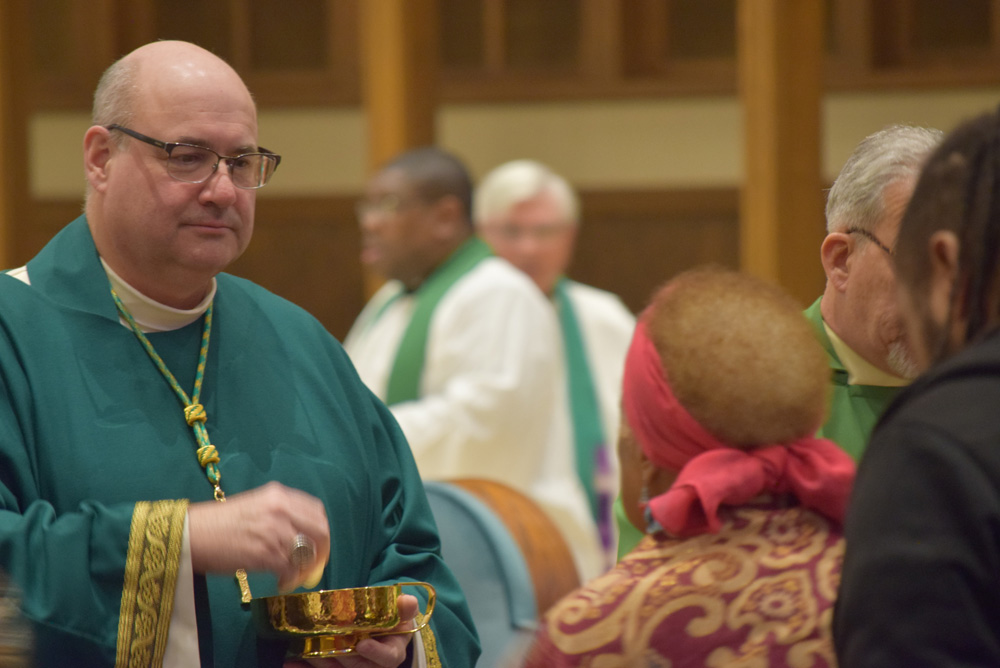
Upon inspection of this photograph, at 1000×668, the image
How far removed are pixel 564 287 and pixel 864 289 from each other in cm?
489

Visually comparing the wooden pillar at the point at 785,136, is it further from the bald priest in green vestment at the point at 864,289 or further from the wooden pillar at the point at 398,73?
the bald priest in green vestment at the point at 864,289

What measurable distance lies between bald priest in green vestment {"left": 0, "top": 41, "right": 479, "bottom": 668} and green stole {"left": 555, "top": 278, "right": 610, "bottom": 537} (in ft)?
12.6

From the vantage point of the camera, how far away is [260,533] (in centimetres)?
189

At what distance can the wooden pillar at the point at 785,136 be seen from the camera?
5.79 meters

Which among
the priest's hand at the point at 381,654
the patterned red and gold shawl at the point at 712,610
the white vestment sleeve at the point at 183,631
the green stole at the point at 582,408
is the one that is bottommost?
the green stole at the point at 582,408

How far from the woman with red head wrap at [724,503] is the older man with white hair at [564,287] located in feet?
14.6

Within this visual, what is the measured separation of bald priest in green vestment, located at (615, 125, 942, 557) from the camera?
2.14 meters

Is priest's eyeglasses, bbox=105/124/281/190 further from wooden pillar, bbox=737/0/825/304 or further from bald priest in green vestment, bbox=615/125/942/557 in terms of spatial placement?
wooden pillar, bbox=737/0/825/304

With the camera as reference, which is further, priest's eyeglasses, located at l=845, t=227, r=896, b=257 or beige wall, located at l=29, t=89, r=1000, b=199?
beige wall, located at l=29, t=89, r=1000, b=199

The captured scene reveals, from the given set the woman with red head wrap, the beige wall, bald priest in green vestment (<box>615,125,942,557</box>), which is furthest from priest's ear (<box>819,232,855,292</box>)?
the beige wall

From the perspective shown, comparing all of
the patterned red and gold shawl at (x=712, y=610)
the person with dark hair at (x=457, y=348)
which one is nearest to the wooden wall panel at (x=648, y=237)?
the person with dark hair at (x=457, y=348)

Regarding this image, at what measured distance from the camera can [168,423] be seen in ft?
7.23

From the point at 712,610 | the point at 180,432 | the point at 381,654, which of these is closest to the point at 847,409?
the point at 712,610

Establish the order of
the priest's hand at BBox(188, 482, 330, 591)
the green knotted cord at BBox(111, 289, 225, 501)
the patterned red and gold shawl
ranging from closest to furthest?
the patterned red and gold shawl
the priest's hand at BBox(188, 482, 330, 591)
the green knotted cord at BBox(111, 289, 225, 501)
